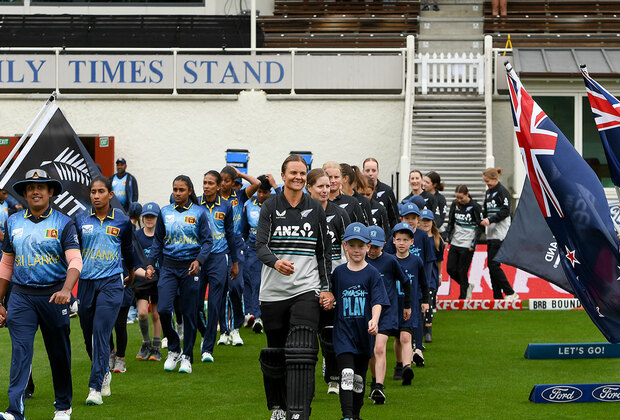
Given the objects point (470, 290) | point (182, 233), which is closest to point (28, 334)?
point (182, 233)

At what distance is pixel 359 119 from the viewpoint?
1099 inches

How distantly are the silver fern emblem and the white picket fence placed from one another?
17.1 m

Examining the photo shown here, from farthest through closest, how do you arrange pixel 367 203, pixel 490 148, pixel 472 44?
pixel 472 44
pixel 490 148
pixel 367 203

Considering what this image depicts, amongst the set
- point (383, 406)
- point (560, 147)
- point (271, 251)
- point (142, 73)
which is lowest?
point (383, 406)

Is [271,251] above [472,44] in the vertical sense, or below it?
below

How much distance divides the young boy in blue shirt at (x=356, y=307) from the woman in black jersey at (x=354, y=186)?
2.48m

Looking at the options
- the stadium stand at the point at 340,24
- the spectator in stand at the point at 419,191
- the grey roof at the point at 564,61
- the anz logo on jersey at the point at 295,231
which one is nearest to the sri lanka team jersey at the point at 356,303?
the anz logo on jersey at the point at 295,231

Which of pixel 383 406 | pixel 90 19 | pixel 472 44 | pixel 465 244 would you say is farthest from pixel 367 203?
pixel 90 19

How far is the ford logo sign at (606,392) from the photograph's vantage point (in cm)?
1060

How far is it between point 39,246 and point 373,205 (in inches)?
195

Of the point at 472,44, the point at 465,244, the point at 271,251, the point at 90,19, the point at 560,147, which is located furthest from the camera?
the point at 90,19

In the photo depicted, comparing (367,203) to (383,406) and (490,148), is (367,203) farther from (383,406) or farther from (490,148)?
(490,148)

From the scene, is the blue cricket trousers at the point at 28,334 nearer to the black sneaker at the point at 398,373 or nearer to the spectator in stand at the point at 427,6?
the black sneaker at the point at 398,373

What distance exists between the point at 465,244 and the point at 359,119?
9.04m
